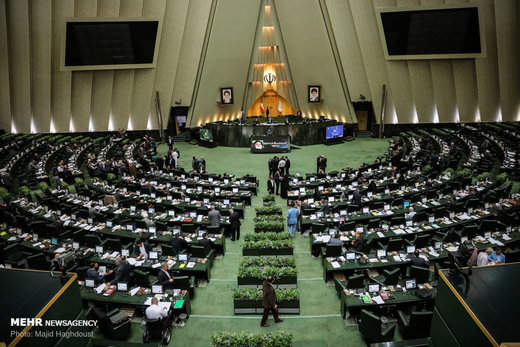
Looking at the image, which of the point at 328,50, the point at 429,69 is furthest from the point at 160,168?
the point at 429,69

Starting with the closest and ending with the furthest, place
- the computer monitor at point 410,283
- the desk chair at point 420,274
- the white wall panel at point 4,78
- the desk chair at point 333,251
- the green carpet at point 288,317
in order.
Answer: the green carpet at point 288,317 < the computer monitor at point 410,283 < the desk chair at point 420,274 < the desk chair at point 333,251 < the white wall panel at point 4,78

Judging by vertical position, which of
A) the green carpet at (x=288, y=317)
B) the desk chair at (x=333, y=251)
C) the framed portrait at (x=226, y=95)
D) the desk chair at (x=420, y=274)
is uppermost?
the framed portrait at (x=226, y=95)

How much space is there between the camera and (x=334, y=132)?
2822 cm

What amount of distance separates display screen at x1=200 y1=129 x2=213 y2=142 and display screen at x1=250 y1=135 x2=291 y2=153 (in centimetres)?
466

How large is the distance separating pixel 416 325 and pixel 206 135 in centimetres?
2383

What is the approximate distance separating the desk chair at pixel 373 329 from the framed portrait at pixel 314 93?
27.3 m

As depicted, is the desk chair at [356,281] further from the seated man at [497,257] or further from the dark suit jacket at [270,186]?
the dark suit jacket at [270,186]

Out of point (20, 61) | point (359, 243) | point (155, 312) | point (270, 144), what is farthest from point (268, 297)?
point (20, 61)

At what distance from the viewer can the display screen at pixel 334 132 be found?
27859 millimetres

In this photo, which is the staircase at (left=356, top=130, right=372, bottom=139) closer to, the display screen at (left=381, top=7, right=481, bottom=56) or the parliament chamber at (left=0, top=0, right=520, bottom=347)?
the parliament chamber at (left=0, top=0, right=520, bottom=347)

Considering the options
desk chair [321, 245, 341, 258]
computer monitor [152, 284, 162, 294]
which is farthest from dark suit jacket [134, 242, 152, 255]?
desk chair [321, 245, 341, 258]

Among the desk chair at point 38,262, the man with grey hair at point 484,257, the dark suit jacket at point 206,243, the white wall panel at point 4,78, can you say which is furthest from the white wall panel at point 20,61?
the man with grey hair at point 484,257

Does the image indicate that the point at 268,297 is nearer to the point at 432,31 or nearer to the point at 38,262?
the point at 38,262

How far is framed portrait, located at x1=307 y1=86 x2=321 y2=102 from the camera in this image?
3145cm
